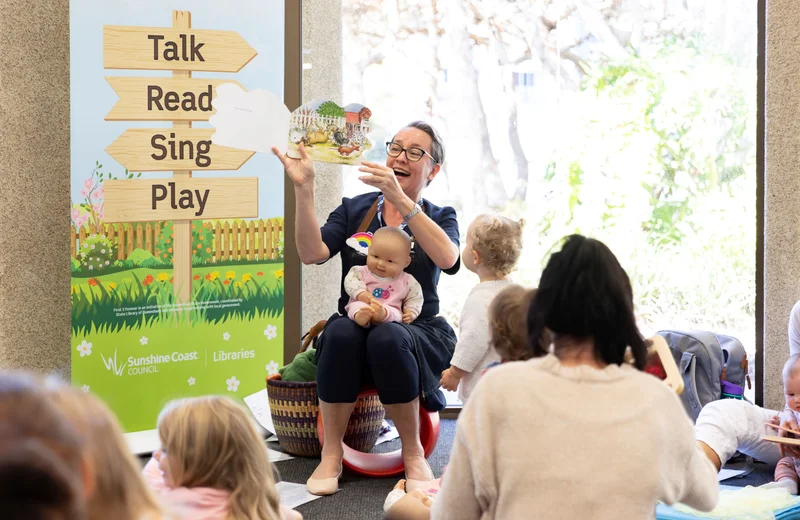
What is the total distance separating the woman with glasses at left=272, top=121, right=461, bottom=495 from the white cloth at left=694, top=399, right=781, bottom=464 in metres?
0.88

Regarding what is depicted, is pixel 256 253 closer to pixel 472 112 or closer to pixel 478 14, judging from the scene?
pixel 472 112

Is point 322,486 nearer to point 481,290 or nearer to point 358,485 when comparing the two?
point 358,485

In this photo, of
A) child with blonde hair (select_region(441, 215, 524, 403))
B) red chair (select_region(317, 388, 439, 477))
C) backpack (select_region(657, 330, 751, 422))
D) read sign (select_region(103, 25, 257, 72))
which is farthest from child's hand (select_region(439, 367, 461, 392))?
read sign (select_region(103, 25, 257, 72))

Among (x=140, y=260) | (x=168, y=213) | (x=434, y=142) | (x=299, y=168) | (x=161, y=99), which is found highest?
(x=161, y=99)

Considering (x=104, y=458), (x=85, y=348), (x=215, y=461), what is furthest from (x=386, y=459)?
(x=104, y=458)

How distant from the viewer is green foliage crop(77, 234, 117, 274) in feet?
10.4

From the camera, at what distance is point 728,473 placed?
300 centimetres

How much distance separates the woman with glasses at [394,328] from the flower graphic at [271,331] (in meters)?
0.61

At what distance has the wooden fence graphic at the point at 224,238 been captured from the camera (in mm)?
3207

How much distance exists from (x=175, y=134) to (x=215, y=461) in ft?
6.85

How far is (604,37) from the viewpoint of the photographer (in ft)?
12.6

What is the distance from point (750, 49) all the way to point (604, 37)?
623mm

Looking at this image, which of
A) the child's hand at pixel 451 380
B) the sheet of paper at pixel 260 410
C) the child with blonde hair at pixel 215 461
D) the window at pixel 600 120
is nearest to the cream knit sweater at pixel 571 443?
the child with blonde hair at pixel 215 461

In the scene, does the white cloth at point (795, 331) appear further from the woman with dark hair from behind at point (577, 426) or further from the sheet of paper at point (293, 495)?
the woman with dark hair from behind at point (577, 426)
